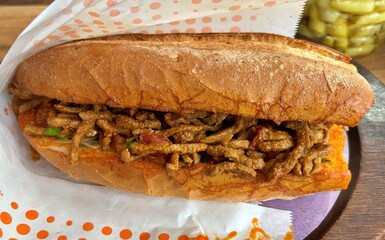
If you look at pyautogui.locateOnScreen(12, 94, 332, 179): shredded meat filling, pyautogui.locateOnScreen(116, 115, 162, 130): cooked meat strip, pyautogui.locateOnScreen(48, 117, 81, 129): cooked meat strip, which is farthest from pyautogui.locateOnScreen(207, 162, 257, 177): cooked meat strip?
pyautogui.locateOnScreen(48, 117, 81, 129): cooked meat strip

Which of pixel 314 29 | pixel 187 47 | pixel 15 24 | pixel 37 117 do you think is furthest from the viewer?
pixel 15 24

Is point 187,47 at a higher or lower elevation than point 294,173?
higher

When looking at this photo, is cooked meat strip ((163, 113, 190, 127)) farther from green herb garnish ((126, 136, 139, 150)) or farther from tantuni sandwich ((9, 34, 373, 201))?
green herb garnish ((126, 136, 139, 150))

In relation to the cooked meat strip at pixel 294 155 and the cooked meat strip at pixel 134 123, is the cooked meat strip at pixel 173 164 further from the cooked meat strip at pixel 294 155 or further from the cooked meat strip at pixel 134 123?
the cooked meat strip at pixel 294 155

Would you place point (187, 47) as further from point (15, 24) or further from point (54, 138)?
point (15, 24)

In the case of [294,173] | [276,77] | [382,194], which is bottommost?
[382,194]

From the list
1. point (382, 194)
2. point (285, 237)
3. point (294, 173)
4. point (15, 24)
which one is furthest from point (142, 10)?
point (15, 24)
